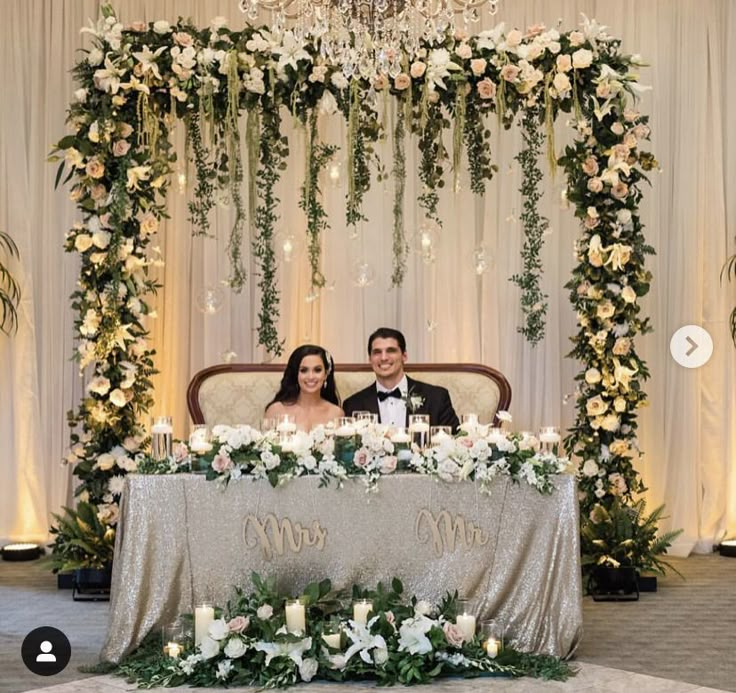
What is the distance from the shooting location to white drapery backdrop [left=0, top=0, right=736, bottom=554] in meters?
7.99

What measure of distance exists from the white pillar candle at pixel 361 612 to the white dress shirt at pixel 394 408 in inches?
76.0

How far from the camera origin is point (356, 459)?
16.1 feet

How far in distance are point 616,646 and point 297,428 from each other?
69.0 inches

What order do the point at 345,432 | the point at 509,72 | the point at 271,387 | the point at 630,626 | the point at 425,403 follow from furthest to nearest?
the point at 271,387, the point at 425,403, the point at 509,72, the point at 630,626, the point at 345,432

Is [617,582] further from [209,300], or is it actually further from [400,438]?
[209,300]

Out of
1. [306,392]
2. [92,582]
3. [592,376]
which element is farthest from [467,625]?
[92,582]

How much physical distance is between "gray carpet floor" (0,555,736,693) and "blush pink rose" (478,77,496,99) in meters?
2.77

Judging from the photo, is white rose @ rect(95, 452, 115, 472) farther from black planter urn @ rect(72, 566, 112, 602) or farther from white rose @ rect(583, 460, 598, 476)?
white rose @ rect(583, 460, 598, 476)

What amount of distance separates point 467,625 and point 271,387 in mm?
2601

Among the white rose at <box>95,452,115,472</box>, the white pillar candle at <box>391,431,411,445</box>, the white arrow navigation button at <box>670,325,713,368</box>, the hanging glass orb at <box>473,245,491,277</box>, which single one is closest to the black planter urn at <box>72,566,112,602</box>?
the white rose at <box>95,452,115,472</box>

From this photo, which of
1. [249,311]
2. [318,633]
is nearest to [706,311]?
[249,311]

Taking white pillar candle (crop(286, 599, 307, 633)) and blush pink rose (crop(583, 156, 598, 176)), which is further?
blush pink rose (crop(583, 156, 598, 176))

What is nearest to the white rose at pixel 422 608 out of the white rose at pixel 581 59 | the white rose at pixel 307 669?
the white rose at pixel 307 669

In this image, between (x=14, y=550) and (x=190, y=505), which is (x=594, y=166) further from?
(x=14, y=550)
